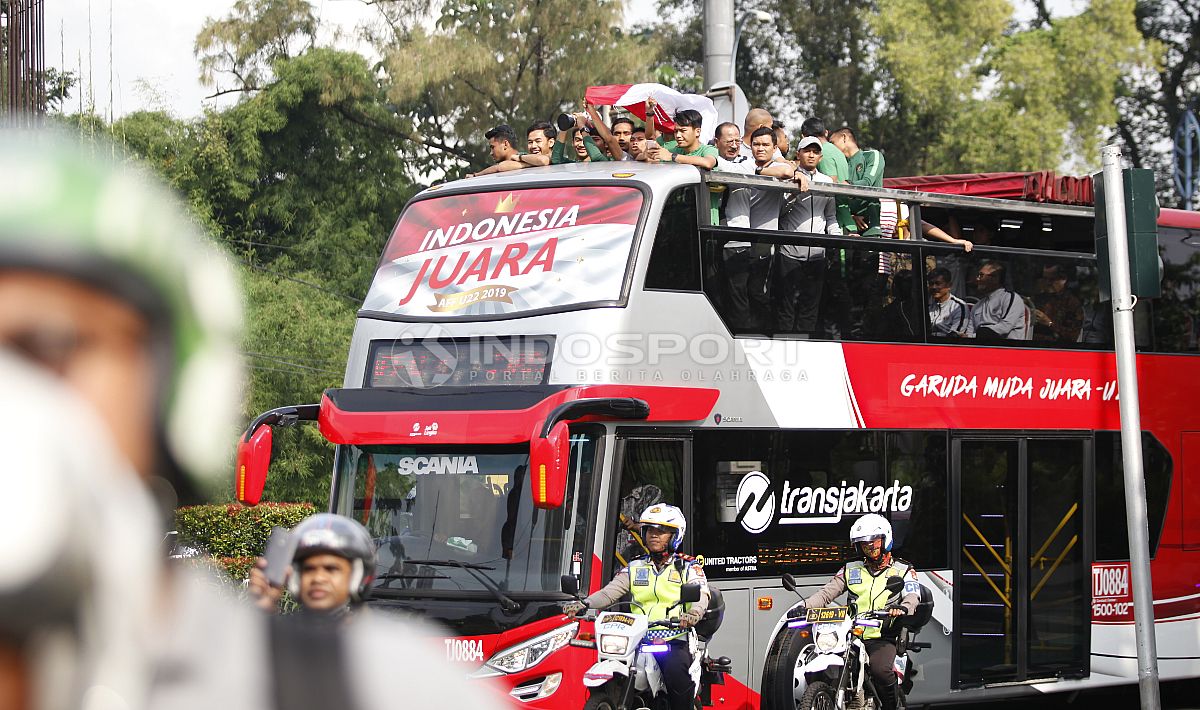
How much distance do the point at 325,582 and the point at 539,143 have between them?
10.8 metres

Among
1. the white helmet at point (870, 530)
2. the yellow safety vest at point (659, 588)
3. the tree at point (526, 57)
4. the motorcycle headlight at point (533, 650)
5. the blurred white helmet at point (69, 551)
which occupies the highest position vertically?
the tree at point (526, 57)

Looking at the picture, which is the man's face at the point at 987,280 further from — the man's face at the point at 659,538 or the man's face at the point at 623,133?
the man's face at the point at 659,538

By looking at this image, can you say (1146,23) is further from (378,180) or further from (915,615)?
(915,615)

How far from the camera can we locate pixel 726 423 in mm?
10812

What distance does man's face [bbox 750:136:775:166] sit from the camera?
12.0 metres

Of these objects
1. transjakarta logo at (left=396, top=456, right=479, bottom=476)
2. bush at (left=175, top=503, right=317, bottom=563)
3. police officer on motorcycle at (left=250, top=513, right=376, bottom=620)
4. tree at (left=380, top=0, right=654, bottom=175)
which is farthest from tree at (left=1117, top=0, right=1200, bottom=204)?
police officer on motorcycle at (left=250, top=513, right=376, bottom=620)

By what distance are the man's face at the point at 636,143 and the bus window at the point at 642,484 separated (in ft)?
7.13

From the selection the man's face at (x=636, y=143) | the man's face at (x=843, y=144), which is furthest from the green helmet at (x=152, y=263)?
the man's face at (x=843, y=144)

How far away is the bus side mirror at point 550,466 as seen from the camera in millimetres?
9352

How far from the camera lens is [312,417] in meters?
11.0

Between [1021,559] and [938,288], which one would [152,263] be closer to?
[938,288]

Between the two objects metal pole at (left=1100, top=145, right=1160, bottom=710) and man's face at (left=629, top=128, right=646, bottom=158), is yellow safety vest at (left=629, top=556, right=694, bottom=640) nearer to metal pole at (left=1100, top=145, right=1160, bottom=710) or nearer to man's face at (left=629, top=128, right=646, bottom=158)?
metal pole at (left=1100, top=145, right=1160, bottom=710)

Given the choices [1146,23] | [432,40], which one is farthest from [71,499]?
[1146,23]

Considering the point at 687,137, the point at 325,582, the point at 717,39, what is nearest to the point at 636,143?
the point at 687,137
